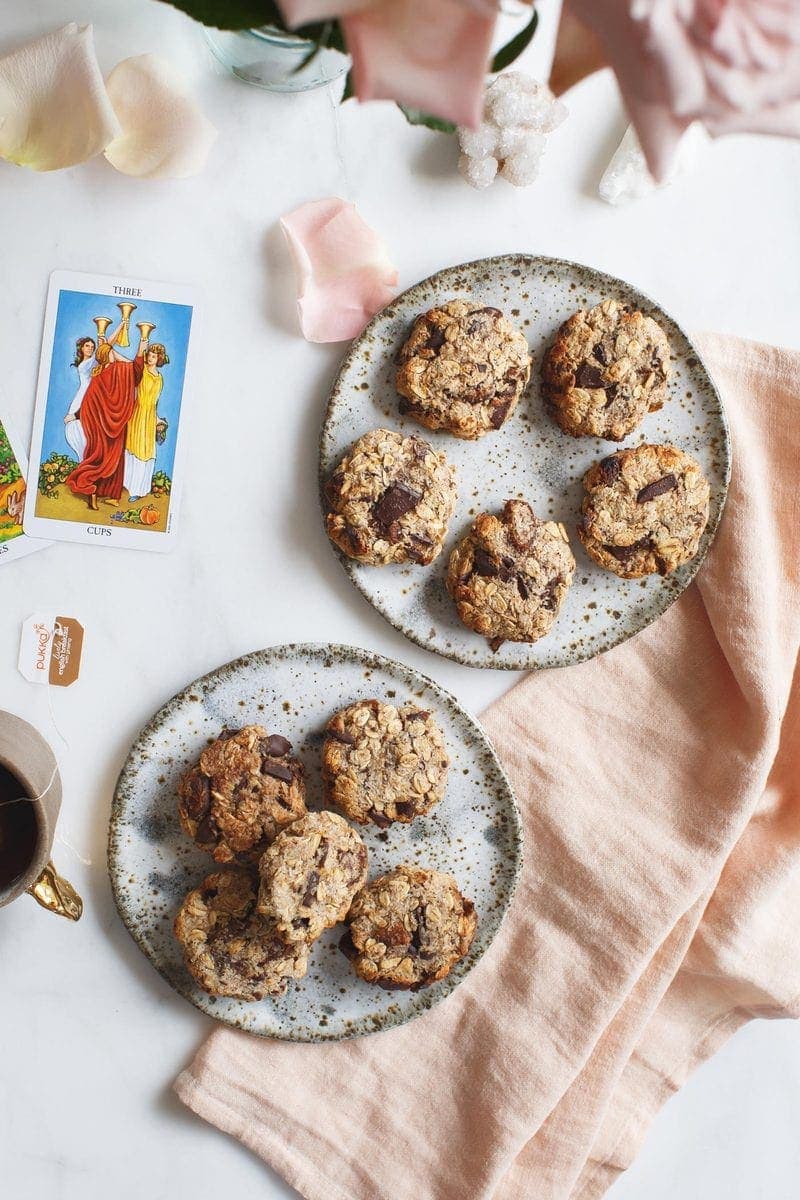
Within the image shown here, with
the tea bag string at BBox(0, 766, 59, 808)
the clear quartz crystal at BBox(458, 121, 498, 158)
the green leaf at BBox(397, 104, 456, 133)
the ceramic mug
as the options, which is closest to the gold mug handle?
the ceramic mug

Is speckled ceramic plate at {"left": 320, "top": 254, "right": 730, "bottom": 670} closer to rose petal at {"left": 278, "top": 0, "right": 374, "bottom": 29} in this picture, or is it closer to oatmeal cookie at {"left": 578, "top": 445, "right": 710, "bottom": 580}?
oatmeal cookie at {"left": 578, "top": 445, "right": 710, "bottom": 580}

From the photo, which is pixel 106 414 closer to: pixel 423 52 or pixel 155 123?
pixel 155 123

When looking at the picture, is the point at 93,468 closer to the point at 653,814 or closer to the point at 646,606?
the point at 646,606

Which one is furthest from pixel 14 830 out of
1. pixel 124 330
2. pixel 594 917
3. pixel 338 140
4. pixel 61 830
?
pixel 338 140

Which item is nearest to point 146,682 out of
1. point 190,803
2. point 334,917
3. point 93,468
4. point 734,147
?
point 190,803

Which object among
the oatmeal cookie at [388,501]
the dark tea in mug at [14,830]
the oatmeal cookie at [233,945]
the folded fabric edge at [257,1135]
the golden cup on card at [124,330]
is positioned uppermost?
the golden cup on card at [124,330]

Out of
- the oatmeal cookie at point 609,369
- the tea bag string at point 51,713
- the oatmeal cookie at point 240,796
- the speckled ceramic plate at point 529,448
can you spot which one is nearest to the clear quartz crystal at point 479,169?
the speckled ceramic plate at point 529,448

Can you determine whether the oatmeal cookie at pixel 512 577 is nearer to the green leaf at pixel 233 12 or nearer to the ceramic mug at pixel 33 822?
the ceramic mug at pixel 33 822
